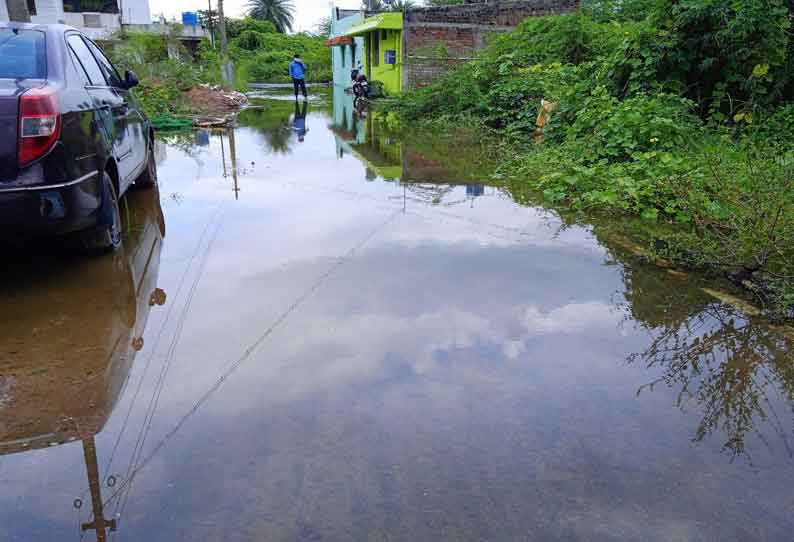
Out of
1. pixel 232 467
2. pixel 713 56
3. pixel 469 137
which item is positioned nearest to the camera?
pixel 232 467

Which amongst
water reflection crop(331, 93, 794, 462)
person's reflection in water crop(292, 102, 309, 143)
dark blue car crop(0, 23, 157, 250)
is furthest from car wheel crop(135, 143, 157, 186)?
water reflection crop(331, 93, 794, 462)

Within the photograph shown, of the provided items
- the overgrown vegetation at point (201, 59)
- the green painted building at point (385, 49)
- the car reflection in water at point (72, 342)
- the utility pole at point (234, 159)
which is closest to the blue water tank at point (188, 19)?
the overgrown vegetation at point (201, 59)

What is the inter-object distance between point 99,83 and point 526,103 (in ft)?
30.4

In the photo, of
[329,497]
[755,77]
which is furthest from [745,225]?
[755,77]

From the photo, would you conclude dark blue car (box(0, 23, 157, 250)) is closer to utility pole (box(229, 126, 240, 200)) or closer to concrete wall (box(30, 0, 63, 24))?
utility pole (box(229, 126, 240, 200))

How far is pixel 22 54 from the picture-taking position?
4.23 meters

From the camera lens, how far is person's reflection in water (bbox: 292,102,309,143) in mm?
12816

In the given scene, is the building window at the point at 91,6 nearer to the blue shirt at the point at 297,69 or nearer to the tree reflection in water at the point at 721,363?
the blue shirt at the point at 297,69

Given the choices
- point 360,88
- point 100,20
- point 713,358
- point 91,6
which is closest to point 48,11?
point 100,20

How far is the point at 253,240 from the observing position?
539cm

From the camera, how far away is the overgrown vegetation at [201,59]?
1711 centimetres

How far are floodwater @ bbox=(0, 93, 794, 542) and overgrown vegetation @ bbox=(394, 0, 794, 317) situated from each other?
1.54 ft

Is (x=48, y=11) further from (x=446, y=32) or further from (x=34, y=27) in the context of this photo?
(x=34, y=27)

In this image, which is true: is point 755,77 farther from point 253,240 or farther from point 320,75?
point 320,75
